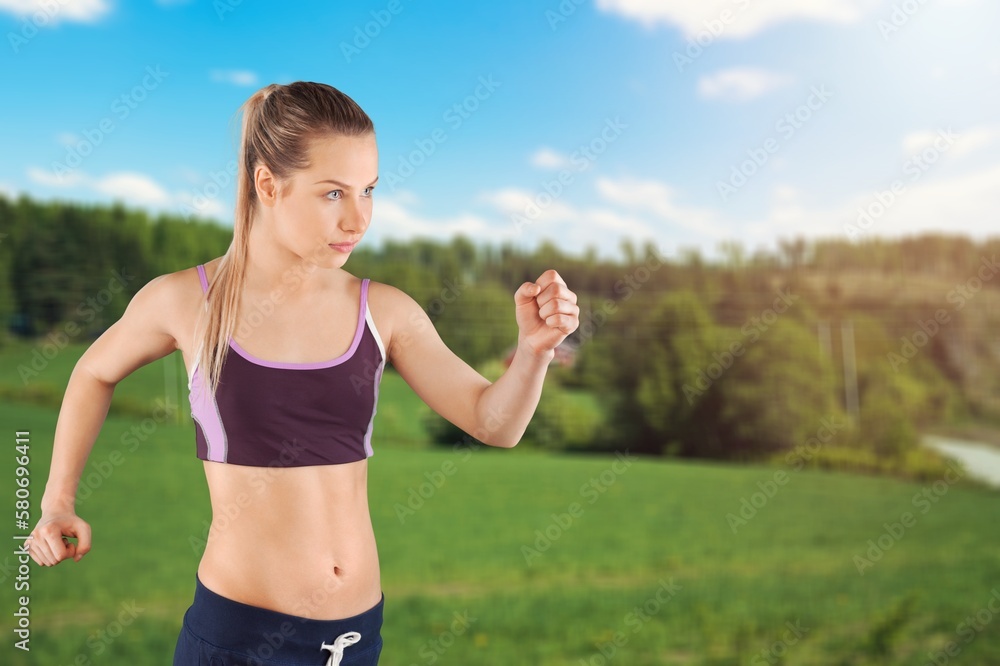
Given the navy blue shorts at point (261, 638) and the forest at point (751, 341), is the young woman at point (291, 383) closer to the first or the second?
the navy blue shorts at point (261, 638)

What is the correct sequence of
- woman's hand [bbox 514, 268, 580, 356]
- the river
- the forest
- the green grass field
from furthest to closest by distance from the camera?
the forest → the river → the green grass field → woman's hand [bbox 514, 268, 580, 356]

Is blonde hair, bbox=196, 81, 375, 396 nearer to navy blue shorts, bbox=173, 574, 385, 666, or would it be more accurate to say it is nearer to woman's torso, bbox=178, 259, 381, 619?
woman's torso, bbox=178, 259, 381, 619

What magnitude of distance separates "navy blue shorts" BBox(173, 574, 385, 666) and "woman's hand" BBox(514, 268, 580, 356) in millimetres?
423

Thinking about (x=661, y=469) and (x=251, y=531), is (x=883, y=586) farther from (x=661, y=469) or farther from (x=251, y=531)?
(x=251, y=531)

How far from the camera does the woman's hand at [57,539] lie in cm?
115

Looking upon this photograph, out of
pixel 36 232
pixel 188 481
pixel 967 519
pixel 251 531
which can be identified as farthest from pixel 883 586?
pixel 36 232

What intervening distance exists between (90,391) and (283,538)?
33 cm

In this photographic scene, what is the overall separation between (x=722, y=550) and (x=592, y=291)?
2718 mm

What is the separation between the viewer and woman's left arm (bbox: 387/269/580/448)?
3.51 ft

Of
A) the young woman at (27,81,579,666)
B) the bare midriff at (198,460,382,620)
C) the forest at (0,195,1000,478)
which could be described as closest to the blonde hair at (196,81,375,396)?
the young woman at (27,81,579,666)

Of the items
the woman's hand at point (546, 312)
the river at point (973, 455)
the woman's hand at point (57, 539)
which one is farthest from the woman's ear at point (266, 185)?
the river at point (973, 455)

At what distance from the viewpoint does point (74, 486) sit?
1.21m

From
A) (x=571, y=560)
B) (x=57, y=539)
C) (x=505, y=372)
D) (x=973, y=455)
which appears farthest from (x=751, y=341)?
(x=57, y=539)

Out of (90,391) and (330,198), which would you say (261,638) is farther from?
(330,198)
